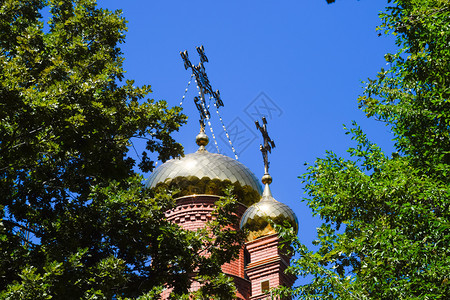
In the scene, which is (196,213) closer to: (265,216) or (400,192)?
(265,216)

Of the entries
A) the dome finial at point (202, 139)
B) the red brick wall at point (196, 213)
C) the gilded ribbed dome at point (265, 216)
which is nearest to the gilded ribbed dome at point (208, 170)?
the red brick wall at point (196, 213)

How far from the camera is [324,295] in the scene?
32.1 feet

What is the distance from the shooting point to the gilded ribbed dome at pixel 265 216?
2092cm

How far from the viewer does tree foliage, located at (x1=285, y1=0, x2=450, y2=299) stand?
8.88 meters

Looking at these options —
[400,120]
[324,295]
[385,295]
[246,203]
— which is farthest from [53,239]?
[246,203]

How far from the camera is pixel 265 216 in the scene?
2055cm

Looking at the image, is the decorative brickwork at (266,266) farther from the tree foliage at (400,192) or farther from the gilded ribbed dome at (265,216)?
the tree foliage at (400,192)

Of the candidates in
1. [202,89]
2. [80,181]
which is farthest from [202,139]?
[80,181]

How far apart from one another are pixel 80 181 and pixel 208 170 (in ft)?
47.0

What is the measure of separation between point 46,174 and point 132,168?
1.68 m

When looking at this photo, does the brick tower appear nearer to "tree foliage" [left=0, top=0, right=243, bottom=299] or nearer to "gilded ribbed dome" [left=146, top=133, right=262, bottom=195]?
"gilded ribbed dome" [left=146, top=133, right=262, bottom=195]

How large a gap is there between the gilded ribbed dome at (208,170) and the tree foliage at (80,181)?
43.5 ft

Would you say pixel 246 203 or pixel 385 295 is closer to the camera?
pixel 385 295

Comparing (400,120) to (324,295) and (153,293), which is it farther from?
→ (153,293)
